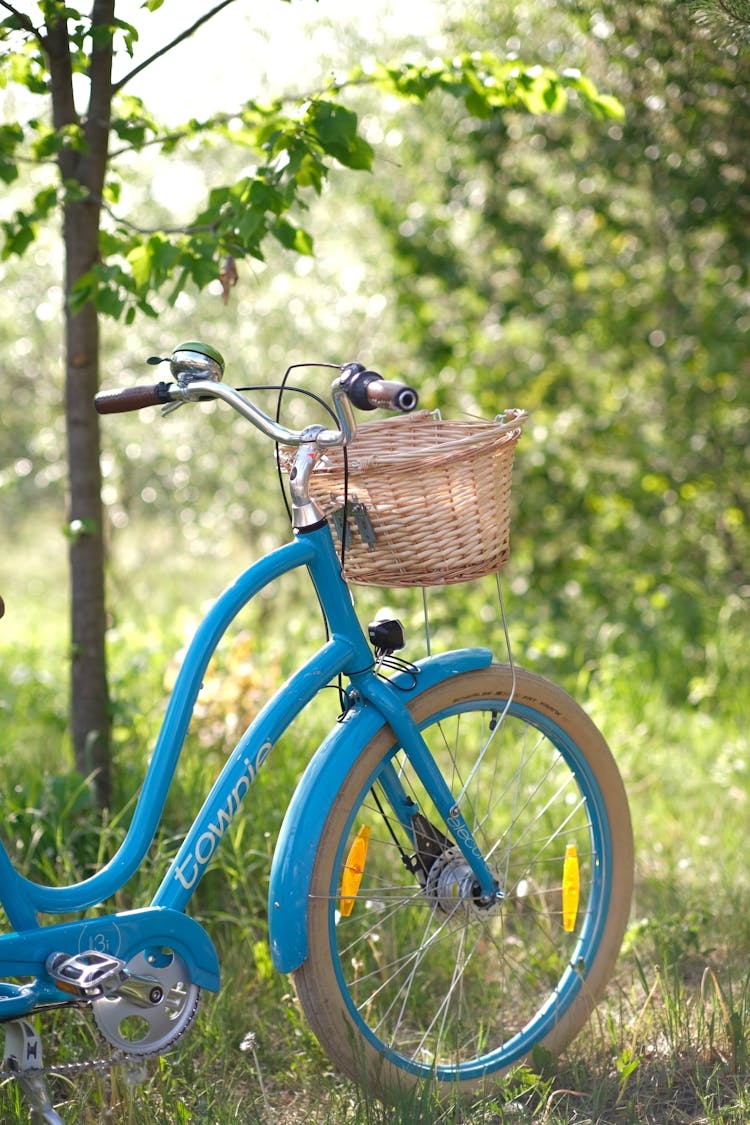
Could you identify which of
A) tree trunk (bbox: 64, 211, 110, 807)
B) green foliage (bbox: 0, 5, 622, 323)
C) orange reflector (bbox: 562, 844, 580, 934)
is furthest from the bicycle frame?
tree trunk (bbox: 64, 211, 110, 807)

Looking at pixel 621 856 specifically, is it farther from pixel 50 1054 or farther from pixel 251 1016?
pixel 50 1054

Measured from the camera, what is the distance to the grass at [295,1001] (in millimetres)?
2062

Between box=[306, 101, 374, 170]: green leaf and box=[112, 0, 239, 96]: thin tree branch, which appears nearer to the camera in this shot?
box=[306, 101, 374, 170]: green leaf

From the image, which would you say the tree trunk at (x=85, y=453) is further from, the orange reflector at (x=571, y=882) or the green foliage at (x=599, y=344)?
the green foliage at (x=599, y=344)

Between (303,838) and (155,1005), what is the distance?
14.9 inches

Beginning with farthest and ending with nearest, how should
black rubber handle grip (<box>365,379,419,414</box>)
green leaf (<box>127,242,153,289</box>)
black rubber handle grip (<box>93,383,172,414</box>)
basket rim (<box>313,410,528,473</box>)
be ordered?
1. green leaf (<box>127,242,153,289</box>)
2. black rubber handle grip (<box>93,383,172,414</box>)
3. basket rim (<box>313,410,528,473</box>)
4. black rubber handle grip (<box>365,379,419,414</box>)

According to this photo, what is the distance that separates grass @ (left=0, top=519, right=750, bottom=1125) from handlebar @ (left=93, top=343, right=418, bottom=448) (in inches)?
44.1

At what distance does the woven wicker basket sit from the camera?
1.93 m

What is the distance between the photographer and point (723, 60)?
3875 millimetres

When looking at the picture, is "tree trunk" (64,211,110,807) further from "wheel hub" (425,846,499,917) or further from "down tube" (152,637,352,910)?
"wheel hub" (425,846,499,917)

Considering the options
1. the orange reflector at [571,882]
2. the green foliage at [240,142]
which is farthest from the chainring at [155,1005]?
the green foliage at [240,142]

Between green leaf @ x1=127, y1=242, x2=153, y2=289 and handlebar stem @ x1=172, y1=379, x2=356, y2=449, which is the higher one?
green leaf @ x1=127, y1=242, x2=153, y2=289

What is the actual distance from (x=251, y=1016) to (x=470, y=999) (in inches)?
18.8

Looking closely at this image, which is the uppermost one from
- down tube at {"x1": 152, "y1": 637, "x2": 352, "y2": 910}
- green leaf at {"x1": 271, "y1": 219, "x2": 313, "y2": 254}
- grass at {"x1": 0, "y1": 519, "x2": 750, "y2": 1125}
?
green leaf at {"x1": 271, "y1": 219, "x2": 313, "y2": 254}
